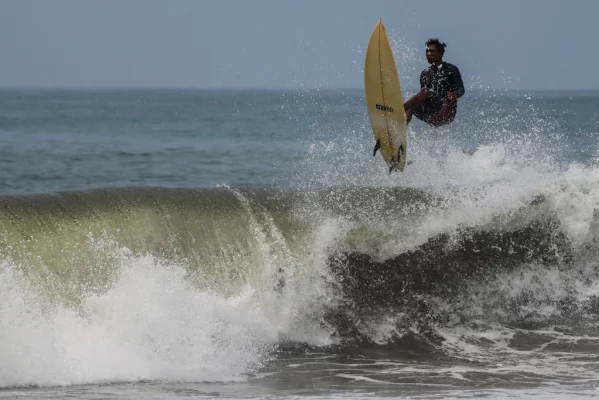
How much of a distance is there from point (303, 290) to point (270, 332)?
27.3 inches

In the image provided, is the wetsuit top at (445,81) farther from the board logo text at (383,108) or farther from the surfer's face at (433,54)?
the board logo text at (383,108)

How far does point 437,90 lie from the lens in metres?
10.6

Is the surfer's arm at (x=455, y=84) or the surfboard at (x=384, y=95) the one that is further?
the surfer's arm at (x=455, y=84)

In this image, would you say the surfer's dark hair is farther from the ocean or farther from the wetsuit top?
the ocean

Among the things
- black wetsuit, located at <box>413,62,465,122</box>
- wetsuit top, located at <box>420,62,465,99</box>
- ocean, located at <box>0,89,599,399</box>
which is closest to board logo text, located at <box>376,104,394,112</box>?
black wetsuit, located at <box>413,62,465,122</box>

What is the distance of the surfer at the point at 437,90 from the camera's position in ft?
34.8

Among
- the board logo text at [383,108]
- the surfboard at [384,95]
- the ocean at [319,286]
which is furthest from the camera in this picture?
the board logo text at [383,108]

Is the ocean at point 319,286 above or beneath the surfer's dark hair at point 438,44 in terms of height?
beneath

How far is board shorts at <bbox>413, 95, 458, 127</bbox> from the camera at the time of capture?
10656mm

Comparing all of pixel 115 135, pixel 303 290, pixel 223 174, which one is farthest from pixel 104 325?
pixel 115 135

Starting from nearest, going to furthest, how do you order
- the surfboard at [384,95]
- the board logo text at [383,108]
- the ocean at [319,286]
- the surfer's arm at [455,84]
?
the ocean at [319,286] < the surfboard at [384,95] < the board logo text at [383,108] < the surfer's arm at [455,84]

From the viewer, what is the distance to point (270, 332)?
9094 mm

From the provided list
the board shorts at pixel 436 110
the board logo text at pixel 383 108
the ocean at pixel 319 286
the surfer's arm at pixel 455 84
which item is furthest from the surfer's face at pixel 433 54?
the ocean at pixel 319 286

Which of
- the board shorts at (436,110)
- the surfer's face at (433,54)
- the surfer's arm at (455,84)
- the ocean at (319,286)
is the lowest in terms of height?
the ocean at (319,286)
